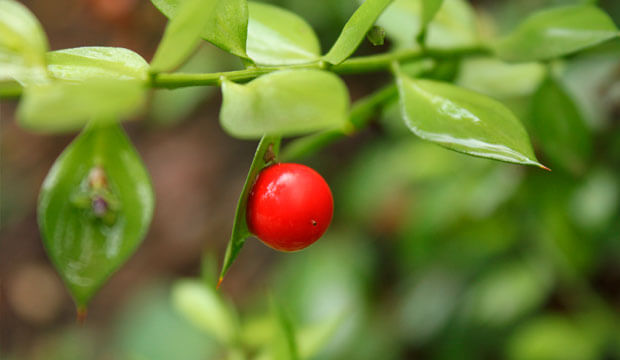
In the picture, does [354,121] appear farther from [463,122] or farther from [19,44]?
[19,44]

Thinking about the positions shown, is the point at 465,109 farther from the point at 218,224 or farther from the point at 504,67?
the point at 218,224

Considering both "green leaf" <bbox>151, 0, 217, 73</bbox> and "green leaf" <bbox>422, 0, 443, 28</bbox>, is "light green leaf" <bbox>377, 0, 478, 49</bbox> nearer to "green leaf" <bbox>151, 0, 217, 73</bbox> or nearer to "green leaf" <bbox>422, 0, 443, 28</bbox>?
"green leaf" <bbox>422, 0, 443, 28</bbox>

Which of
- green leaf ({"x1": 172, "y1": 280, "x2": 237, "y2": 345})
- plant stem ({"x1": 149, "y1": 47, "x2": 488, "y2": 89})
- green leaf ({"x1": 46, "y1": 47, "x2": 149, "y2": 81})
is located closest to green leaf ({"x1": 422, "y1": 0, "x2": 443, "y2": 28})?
plant stem ({"x1": 149, "y1": 47, "x2": 488, "y2": 89})

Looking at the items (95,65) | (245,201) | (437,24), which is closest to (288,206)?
(245,201)

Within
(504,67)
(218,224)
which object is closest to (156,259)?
(218,224)

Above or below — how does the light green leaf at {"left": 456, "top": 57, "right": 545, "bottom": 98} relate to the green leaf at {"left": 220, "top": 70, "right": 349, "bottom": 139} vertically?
below

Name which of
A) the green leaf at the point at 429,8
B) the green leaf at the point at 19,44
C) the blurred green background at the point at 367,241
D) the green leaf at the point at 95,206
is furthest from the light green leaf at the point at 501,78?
the green leaf at the point at 19,44
